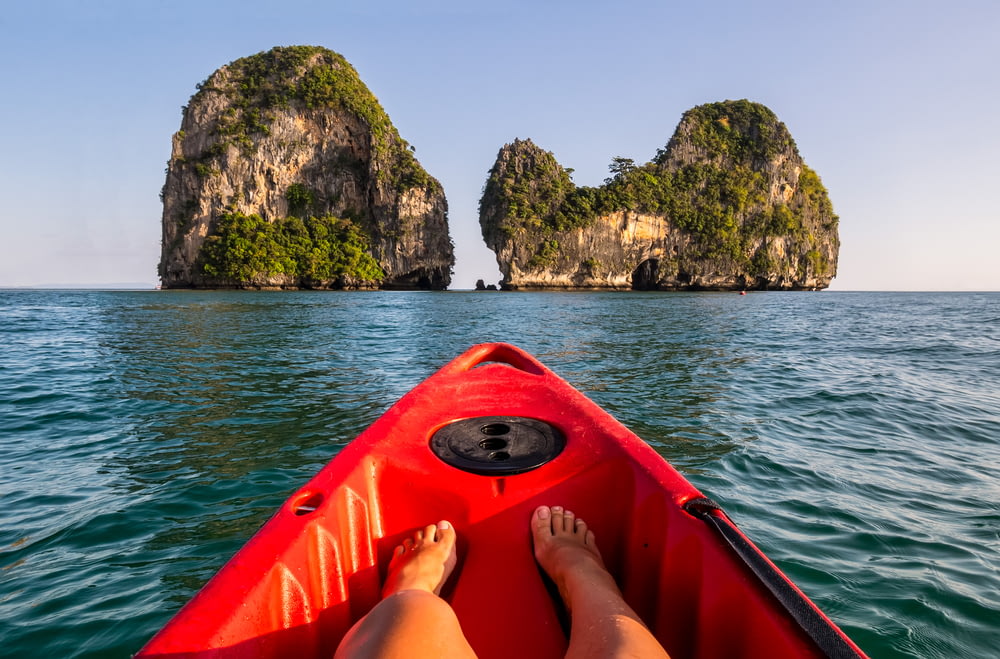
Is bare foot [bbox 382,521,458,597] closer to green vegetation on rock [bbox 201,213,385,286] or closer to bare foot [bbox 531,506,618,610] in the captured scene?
bare foot [bbox 531,506,618,610]

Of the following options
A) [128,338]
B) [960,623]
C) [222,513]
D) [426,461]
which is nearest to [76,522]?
[222,513]

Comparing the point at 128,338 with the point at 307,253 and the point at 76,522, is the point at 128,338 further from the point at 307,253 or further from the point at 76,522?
the point at 307,253

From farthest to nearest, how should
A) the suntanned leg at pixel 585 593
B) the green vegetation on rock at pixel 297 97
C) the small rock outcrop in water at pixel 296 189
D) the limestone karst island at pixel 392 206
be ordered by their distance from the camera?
the green vegetation on rock at pixel 297 97, the limestone karst island at pixel 392 206, the small rock outcrop in water at pixel 296 189, the suntanned leg at pixel 585 593

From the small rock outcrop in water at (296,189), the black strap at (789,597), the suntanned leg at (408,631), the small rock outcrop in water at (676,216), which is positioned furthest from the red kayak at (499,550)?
the small rock outcrop in water at (676,216)

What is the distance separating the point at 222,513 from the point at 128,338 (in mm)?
10686

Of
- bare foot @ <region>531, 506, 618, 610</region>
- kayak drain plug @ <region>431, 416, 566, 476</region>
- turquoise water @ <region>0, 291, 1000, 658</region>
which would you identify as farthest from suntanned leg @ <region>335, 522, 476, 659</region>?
turquoise water @ <region>0, 291, 1000, 658</region>

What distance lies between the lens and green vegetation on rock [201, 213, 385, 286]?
48.5 meters

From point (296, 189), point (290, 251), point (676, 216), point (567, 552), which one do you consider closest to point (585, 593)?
point (567, 552)

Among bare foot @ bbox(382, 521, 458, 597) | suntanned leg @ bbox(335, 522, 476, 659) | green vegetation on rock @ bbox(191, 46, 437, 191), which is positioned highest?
green vegetation on rock @ bbox(191, 46, 437, 191)

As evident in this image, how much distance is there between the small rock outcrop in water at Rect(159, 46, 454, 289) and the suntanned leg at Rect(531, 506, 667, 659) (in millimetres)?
53281

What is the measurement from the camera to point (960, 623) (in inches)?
77.2

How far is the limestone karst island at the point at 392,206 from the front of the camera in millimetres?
51750

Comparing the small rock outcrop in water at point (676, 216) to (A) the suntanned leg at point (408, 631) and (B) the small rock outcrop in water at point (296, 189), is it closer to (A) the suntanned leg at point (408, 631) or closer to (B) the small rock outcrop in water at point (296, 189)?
(B) the small rock outcrop in water at point (296, 189)

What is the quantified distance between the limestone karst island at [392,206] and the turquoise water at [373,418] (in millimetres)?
48015
